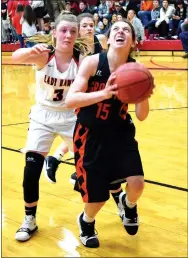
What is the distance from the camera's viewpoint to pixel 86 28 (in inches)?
146

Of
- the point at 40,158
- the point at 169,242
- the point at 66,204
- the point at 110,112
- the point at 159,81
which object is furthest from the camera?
the point at 159,81

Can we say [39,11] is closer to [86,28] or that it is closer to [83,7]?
[83,7]

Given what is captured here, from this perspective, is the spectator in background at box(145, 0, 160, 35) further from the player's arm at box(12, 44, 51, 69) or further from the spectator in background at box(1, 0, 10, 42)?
the player's arm at box(12, 44, 51, 69)

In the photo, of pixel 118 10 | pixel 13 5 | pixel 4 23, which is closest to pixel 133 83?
pixel 118 10

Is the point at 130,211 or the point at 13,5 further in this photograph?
the point at 13,5

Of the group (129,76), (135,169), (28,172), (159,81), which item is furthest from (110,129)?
(159,81)

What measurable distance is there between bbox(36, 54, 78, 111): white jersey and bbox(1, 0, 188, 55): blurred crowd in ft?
38.7

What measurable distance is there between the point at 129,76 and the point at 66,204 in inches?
56.8

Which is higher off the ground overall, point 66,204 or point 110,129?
point 110,129

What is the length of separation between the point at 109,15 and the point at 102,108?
14.4m

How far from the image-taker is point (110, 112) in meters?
2.71

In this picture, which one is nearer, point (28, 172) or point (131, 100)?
point (131, 100)

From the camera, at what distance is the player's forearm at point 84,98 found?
93.6 inches

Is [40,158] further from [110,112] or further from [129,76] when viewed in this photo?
[129,76]
